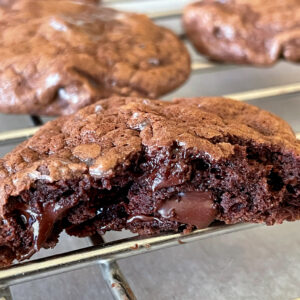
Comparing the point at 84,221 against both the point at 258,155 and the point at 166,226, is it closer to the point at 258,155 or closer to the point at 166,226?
the point at 166,226

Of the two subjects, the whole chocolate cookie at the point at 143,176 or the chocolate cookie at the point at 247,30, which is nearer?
the whole chocolate cookie at the point at 143,176

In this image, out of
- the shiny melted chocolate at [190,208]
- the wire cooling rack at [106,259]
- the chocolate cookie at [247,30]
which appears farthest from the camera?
the chocolate cookie at [247,30]

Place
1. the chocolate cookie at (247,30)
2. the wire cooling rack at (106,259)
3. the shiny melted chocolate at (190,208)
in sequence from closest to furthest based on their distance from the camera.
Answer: the wire cooling rack at (106,259) < the shiny melted chocolate at (190,208) < the chocolate cookie at (247,30)

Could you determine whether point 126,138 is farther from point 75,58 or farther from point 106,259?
point 75,58

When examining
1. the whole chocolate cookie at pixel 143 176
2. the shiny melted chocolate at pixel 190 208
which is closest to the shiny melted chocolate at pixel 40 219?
the whole chocolate cookie at pixel 143 176

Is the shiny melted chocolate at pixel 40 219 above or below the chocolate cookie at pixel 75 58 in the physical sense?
below

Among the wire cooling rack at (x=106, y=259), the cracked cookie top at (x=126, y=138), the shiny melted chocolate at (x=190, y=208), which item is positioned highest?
the cracked cookie top at (x=126, y=138)

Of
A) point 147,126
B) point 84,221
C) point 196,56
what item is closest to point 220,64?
point 196,56

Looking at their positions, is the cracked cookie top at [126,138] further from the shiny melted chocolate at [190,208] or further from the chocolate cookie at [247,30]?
the chocolate cookie at [247,30]
